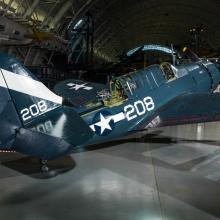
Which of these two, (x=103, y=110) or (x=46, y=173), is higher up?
(x=103, y=110)

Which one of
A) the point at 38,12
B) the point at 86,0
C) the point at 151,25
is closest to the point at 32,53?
the point at 38,12

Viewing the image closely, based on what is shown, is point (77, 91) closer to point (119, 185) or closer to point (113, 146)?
point (113, 146)

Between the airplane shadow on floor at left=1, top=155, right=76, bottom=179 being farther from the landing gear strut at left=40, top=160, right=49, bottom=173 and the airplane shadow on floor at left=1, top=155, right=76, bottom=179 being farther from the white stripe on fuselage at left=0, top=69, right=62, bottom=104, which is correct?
the white stripe on fuselage at left=0, top=69, right=62, bottom=104

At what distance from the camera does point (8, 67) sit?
510 centimetres

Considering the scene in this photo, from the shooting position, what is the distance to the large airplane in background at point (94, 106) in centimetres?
506

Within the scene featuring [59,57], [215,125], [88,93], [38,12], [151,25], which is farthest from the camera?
Answer: [151,25]

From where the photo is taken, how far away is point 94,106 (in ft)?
23.0

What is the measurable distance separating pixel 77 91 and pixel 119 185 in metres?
4.62

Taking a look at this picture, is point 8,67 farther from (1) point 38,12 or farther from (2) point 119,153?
(1) point 38,12

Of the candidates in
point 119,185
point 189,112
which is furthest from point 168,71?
point 119,185

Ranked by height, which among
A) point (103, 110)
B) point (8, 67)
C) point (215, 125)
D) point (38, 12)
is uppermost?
point (38, 12)

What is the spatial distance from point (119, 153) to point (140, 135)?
2.13 meters

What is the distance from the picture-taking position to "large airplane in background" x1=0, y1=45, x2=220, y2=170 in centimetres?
506

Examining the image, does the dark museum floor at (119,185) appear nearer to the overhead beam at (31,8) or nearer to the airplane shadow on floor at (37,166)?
the airplane shadow on floor at (37,166)
